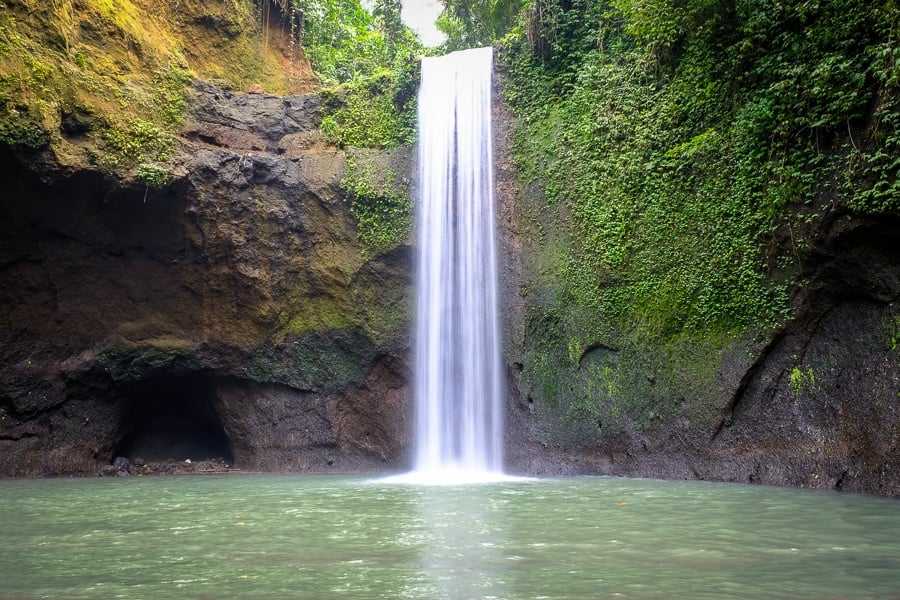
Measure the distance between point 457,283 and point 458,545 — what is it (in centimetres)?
827

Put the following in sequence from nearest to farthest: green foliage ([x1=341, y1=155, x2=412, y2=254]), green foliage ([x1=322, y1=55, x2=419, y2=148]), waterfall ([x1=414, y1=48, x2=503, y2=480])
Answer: waterfall ([x1=414, y1=48, x2=503, y2=480]), green foliage ([x1=341, y1=155, x2=412, y2=254]), green foliage ([x1=322, y1=55, x2=419, y2=148])

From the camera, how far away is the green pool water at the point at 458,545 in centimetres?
352

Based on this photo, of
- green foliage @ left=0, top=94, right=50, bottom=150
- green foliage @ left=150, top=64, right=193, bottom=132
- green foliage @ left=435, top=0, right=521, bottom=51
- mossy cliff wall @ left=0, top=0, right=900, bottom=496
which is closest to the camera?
mossy cliff wall @ left=0, top=0, right=900, bottom=496

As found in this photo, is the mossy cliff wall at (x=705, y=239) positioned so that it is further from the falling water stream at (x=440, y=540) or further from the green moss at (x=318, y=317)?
the green moss at (x=318, y=317)

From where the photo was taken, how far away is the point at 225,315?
13.6 metres

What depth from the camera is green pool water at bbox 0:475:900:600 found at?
3.52m

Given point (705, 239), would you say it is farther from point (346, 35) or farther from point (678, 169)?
point (346, 35)

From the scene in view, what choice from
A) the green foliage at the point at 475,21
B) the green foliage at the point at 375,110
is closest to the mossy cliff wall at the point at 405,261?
the green foliage at the point at 375,110

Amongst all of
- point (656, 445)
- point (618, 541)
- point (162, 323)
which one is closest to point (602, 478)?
point (656, 445)

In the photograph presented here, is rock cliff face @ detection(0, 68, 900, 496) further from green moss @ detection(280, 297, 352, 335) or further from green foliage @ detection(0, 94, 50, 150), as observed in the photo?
green foliage @ detection(0, 94, 50, 150)

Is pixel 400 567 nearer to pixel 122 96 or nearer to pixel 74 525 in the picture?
pixel 74 525

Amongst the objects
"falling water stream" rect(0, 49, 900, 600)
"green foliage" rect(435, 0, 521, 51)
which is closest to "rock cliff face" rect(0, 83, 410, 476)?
"falling water stream" rect(0, 49, 900, 600)

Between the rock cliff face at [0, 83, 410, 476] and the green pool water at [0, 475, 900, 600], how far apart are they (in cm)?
493

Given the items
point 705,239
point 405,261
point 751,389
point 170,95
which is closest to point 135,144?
point 170,95
